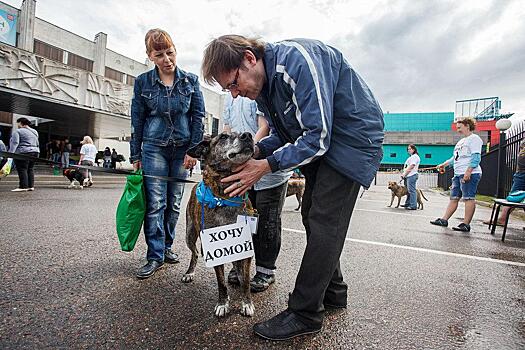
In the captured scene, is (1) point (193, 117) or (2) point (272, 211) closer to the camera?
(2) point (272, 211)

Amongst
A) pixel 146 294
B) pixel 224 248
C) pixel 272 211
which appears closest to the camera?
pixel 224 248

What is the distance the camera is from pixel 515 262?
3.72 m

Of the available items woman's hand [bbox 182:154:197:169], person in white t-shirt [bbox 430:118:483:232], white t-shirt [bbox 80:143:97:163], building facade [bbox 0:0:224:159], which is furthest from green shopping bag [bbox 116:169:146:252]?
building facade [bbox 0:0:224:159]

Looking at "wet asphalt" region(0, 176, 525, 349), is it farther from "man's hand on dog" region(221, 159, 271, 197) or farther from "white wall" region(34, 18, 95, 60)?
"white wall" region(34, 18, 95, 60)

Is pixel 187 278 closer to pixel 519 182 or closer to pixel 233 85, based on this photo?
pixel 233 85

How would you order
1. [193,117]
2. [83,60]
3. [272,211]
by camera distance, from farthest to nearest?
[83,60] → [193,117] → [272,211]

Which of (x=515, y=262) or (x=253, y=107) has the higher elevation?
(x=253, y=107)

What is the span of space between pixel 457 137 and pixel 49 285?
53.5 m

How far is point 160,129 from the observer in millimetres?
2848

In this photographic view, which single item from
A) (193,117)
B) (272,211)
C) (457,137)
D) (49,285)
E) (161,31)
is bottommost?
(49,285)

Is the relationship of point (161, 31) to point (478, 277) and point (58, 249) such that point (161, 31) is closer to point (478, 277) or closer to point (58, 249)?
point (58, 249)

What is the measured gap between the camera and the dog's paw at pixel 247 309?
7.04 ft

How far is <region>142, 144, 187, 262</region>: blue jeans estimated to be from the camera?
2.87m

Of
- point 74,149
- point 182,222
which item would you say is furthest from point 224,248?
point 74,149
